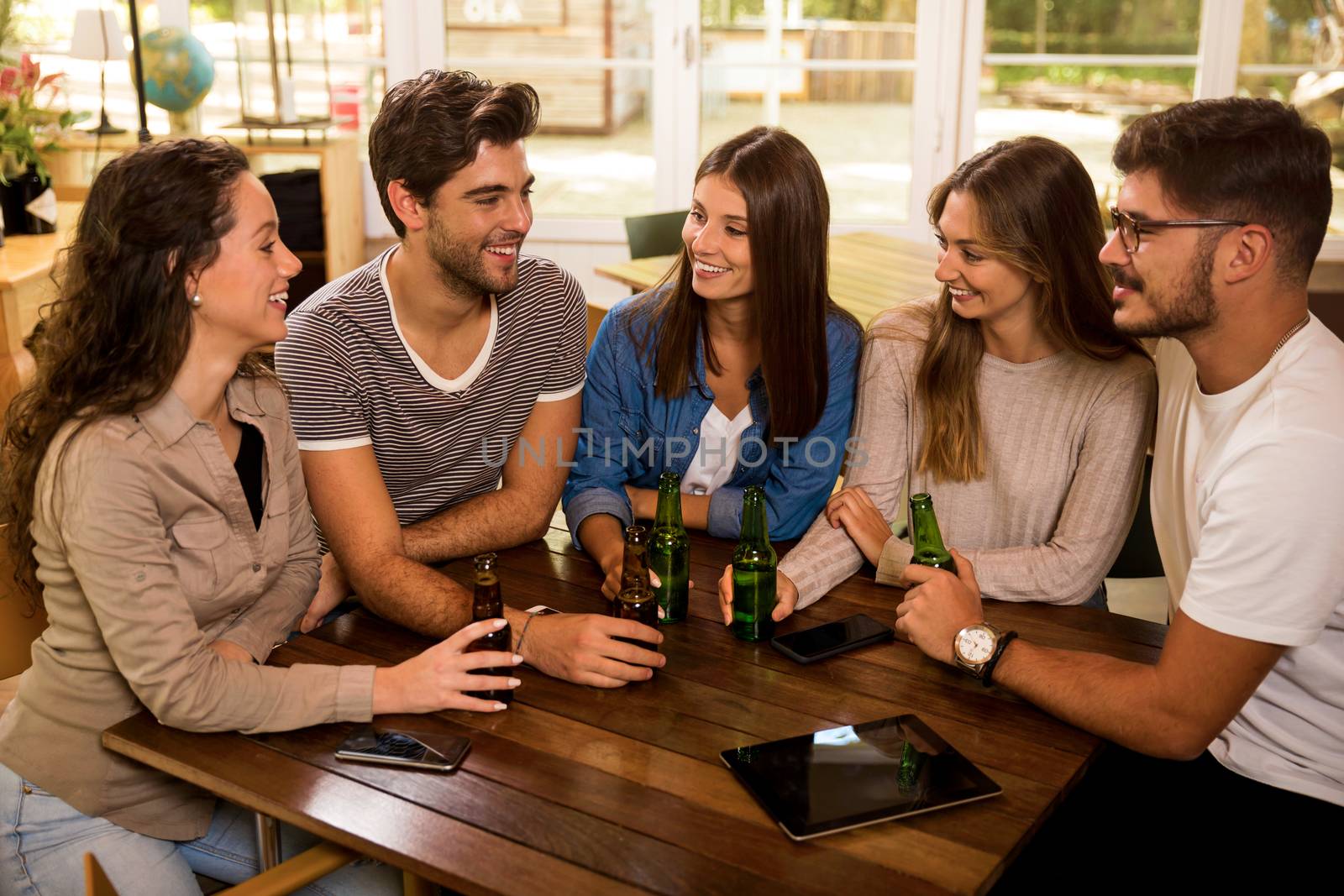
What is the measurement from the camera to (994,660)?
1542 millimetres

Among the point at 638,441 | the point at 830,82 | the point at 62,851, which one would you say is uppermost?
the point at 830,82

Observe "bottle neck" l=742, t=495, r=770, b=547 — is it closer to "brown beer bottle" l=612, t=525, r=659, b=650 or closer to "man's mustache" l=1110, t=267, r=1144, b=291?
"brown beer bottle" l=612, t=525, r=659, b=650

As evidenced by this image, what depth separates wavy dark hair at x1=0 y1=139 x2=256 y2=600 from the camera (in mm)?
1457

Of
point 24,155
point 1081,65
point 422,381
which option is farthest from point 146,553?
point 1081,65

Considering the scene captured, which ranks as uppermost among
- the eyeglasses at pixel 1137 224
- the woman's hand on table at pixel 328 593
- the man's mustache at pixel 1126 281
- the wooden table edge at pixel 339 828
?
the eyeglasses at pixel 1137 224

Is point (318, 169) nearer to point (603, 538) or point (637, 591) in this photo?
point (603, 538)

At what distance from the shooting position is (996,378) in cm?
200

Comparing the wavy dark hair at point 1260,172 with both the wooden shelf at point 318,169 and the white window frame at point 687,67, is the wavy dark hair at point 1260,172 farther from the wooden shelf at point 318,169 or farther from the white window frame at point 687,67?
the wooden shelf at point 318,169

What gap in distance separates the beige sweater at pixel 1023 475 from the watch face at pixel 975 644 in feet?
0.79

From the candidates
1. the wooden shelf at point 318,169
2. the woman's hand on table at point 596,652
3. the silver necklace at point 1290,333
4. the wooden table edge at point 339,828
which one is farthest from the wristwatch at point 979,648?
the wooden shelf at point 318,169

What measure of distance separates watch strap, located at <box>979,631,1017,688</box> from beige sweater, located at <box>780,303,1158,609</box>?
24cm

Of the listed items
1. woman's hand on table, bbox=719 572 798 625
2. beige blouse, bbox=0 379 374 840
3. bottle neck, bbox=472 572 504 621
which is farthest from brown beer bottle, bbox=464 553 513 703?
woman's hand on table, bbox=719 572 798 625

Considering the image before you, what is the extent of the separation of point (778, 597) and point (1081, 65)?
4.56 m

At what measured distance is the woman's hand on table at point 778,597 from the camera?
1711 mm
